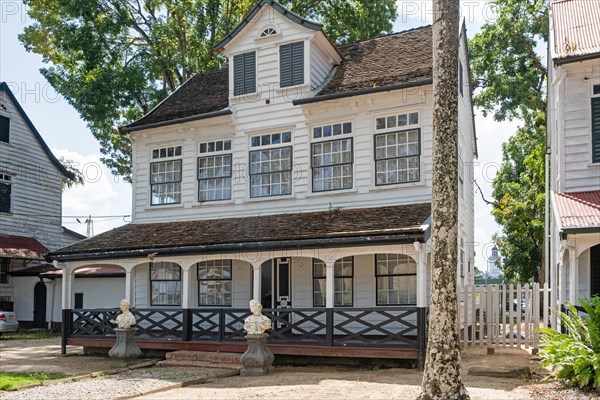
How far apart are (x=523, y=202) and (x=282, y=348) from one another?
21.5 metres

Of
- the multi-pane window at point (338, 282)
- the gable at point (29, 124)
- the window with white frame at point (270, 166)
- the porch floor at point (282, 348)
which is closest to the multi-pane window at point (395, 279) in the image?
the multi-pane window at point (338, 282)

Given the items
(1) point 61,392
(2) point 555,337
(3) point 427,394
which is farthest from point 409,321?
(1) point 61,392

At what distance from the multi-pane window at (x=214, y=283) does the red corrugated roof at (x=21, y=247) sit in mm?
11221

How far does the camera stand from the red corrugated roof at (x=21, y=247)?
1041 inches

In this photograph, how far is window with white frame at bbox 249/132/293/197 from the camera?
1816cm

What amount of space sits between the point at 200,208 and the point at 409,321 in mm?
7319

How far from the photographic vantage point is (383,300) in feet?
53.3

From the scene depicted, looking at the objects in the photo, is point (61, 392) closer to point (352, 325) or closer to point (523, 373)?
point (352, 325)

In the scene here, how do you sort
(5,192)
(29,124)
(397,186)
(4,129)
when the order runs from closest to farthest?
(397,186), (5,192), (4,129), (29,124)

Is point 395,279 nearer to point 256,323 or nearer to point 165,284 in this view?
point 256,323

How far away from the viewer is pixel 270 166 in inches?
725

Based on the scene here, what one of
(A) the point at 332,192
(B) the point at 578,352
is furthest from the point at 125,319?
(B) the point at 578,352

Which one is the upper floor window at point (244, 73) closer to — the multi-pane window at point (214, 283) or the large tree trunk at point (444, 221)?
the multi-pane window at point (214, 283)

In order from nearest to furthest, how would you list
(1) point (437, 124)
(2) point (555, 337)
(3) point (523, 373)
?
(1) point (437, 124)
(2) point (555, 337)
(3) point (523, 373)
